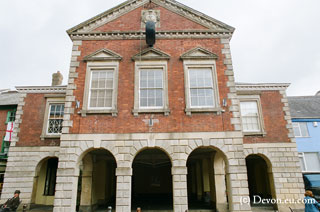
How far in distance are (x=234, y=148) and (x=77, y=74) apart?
7871 millimetres

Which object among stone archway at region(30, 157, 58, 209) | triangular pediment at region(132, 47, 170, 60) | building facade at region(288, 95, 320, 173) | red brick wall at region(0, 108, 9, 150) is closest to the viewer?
triangular pediment at region(132, 47, 170, 60)

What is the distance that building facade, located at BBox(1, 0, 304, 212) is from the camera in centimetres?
905

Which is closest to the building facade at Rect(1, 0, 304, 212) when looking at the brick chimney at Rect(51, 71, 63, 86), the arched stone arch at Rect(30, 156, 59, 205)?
the arched stone arch at Rect(30, 156, 59, 205)

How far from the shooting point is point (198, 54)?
10.6 m

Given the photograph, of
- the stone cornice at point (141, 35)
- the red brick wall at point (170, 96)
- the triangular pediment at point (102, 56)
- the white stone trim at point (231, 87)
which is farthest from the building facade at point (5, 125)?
the white stone trim at point (231, 87)

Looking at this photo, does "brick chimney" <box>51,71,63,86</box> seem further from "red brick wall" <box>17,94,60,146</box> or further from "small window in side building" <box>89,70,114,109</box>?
"small window in side building" <box>89,70,114,109</box>

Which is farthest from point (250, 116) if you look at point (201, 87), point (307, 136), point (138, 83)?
point (307, 136)

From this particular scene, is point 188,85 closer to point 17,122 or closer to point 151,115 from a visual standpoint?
point 151,115

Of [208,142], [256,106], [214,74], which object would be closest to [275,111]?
[256,106]

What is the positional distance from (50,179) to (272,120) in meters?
16.0

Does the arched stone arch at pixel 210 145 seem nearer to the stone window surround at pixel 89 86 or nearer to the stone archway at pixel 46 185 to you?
the stone window surround at pixel 89 86

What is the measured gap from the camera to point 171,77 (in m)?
10.2

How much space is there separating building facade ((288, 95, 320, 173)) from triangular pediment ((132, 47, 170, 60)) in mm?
15341

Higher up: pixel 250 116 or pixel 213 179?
pixel 250 116
